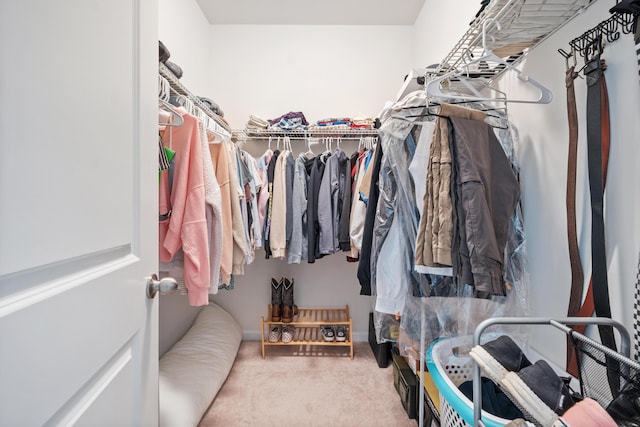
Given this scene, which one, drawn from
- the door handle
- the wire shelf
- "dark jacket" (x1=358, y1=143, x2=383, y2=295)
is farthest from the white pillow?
the wire shelf

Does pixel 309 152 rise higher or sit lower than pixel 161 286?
higher

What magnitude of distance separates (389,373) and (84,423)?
183cm

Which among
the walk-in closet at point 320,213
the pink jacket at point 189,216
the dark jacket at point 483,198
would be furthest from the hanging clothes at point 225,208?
the dark jacket at point 483,198

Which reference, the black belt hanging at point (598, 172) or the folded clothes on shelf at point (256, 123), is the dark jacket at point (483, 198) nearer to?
the black belt hanging at point (598, 172)

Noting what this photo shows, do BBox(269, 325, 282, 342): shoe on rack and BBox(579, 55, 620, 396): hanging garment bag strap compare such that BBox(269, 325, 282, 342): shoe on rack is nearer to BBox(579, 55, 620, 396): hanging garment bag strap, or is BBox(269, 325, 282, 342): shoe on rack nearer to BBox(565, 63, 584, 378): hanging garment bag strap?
BBox(565, 63, 584, 378): hanging garment bag strap

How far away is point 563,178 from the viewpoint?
3.18 feet

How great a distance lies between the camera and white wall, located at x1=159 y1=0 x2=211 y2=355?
5.67ft

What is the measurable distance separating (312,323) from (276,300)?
357 millimetres

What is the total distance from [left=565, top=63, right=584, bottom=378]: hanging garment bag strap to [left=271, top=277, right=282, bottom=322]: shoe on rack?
1.79 metres

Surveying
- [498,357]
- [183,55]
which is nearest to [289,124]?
[183,55]

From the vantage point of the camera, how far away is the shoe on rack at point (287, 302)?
2188 mm

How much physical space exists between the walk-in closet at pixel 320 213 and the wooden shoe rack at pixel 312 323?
0.07 ft

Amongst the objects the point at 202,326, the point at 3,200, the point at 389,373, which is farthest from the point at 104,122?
the point at 389,373

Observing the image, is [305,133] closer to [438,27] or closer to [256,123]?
[256,123]
